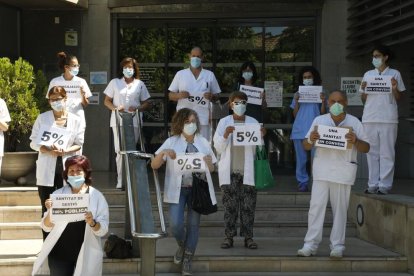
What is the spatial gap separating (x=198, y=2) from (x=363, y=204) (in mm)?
6008

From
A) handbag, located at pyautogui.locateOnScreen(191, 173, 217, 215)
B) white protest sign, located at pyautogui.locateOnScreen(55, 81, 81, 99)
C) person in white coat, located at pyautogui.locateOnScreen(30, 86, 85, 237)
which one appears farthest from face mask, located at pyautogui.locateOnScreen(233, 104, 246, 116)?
white protest sign, located at pyautogui.locateOnScreen(55, 81, 81, 99)

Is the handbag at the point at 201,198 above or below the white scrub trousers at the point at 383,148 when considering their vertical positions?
below

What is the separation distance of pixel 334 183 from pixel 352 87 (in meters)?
5.91

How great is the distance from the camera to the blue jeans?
23.8ft

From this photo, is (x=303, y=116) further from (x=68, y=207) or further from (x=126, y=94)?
(x=68, y=207)

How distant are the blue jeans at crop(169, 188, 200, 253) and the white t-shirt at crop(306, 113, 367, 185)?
4.85 ft

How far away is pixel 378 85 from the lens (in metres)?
8.88

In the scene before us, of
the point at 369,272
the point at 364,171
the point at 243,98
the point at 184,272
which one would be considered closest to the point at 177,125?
the point at 243,98

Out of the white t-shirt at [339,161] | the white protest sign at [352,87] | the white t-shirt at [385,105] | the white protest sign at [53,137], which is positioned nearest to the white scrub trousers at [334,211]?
the white t-shirt at [339,161]

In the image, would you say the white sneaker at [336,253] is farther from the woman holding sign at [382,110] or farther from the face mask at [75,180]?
the face mask at [75,180]

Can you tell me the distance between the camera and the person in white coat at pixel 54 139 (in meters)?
7.46

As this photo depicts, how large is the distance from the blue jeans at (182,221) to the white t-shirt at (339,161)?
1.48 metres

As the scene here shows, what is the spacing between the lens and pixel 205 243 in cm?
855

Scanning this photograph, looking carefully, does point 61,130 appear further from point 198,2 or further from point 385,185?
point 198,2
